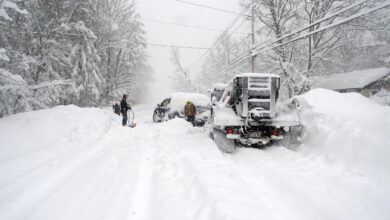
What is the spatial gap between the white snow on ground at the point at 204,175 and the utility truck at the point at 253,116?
0.41m

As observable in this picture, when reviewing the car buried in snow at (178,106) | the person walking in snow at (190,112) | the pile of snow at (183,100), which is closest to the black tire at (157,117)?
the car buried in snow at (178,106)

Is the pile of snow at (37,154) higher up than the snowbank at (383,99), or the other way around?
the snowbank at (383,99)

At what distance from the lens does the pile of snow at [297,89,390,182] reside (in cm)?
455

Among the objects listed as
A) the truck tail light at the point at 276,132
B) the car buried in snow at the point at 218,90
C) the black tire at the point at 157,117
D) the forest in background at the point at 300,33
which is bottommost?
the black tire at the point at 157,117

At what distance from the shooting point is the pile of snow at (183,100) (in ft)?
52.5

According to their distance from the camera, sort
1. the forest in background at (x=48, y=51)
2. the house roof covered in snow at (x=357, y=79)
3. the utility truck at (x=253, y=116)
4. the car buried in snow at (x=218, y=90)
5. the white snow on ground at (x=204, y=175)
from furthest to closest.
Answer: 1. the house roof covered in snow at (x=357, y=79)
2. the car buried in snow at (x=218, y=90)
3. the forest in background at (x=48, y=51)
4. the utility truck at (x=253, y=116)
5. the white snow on ground at (x=204, y=175)

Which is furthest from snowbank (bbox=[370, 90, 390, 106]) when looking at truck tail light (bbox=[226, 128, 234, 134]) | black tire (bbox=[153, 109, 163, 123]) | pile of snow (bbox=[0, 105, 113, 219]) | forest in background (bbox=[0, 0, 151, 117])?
forest in background (bbox=[0, 0, 151, 117])

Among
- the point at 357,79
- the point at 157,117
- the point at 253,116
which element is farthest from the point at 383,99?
the point at 253,116

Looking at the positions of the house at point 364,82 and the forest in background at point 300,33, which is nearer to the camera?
the forest in background at point 300,33

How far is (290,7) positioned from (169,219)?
1935cm

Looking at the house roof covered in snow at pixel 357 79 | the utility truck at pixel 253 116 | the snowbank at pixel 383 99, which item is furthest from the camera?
the house roof covered in snow at pixel 357 79

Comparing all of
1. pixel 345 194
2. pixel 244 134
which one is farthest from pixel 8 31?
pixel 345 194

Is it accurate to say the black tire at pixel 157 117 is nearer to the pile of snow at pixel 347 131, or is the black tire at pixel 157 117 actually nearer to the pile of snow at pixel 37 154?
the pile of snow at pixel 37 154

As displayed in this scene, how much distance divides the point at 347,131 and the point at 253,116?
244 cm
